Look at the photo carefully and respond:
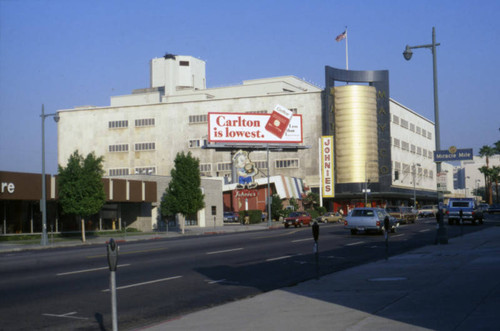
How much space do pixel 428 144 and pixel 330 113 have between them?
1707 inches

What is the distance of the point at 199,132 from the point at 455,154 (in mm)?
84559

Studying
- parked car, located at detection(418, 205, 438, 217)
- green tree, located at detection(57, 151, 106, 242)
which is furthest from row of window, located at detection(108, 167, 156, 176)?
green tree, located at detection(57, 151, 106, 242)

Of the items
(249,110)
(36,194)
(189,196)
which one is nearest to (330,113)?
(249,110)

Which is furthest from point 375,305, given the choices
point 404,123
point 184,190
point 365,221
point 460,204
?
point 404,123

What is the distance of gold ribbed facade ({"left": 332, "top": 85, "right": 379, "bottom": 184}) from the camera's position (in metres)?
105

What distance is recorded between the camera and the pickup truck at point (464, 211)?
165ft

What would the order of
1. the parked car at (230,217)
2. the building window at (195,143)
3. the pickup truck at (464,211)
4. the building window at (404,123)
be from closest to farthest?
the pickup truck at (464,211) < the parked car at (230,217) < the building window at (195,143) < the building window at (404,123)

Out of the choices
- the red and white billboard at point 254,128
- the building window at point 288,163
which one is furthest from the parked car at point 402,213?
the building window at point 288,163

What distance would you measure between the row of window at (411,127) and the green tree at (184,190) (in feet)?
218

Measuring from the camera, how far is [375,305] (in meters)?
11.0

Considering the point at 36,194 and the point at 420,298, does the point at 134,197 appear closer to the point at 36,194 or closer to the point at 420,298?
the point at 36,194

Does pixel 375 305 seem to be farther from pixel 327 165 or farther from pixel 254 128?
pixel 327 165

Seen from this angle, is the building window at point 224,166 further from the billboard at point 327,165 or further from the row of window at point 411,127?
the row of window at point 411,127

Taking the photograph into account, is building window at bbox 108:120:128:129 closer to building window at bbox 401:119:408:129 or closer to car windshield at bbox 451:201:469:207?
building window at bbox 401:119:408:129
